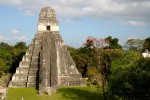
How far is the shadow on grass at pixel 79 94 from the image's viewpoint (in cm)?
3591

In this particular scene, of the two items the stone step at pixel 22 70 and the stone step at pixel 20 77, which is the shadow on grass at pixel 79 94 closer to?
the stone step at pixel 20 77

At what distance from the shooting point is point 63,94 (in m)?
38.0

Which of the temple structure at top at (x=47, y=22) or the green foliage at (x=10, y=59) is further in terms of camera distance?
the green foliage at (x=10, y=59)

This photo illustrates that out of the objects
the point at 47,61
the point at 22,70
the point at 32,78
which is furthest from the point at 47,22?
the point at 32,78

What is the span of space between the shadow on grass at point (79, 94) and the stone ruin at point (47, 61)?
1.88m

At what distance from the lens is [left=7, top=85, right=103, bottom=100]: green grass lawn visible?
35.8 meters

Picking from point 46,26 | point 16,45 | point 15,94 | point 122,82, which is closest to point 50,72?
point 15,94

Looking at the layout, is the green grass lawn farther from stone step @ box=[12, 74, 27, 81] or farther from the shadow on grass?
stone step @ box=[12, 74, 27, 81]

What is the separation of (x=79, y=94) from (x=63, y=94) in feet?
5.69

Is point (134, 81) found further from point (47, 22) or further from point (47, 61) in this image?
point (47, 22)

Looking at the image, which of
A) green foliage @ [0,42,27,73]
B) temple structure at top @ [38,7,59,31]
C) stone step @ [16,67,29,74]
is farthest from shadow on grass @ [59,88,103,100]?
green foliage @ [0,42,27,73]

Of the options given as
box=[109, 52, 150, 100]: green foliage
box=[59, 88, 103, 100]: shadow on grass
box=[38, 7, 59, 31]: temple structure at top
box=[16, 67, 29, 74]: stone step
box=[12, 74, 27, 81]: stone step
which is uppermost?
box=[38, 7, 59, 31]: temple structure at top

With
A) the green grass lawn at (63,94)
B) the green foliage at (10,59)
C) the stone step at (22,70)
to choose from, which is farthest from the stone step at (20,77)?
the green foliage at (10,59)

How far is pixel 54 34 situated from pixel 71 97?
1330cm
